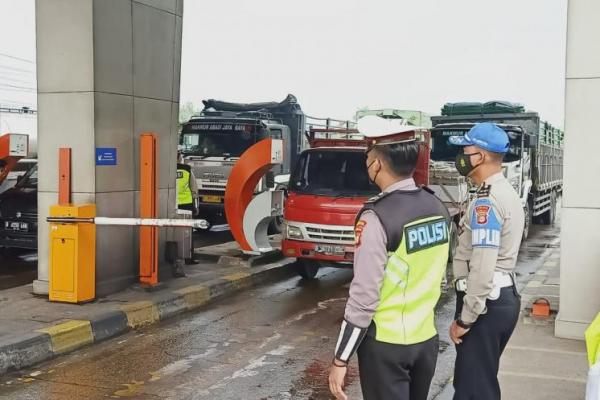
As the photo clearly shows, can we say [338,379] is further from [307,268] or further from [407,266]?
[307,268]

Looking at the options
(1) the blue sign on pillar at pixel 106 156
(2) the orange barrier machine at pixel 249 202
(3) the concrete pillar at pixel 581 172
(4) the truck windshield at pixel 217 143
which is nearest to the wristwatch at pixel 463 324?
(3) the concrete pillar at pixel 581 172

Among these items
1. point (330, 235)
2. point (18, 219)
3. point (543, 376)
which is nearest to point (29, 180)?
point (18, 219)

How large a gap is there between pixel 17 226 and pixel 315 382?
7592mm

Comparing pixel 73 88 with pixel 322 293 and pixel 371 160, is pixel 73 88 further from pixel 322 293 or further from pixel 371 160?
pixel 371 160

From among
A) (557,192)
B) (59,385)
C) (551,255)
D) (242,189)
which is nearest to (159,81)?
(242,189)

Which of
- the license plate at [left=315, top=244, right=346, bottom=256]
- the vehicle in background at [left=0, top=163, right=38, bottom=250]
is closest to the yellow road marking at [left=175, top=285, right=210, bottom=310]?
the license plate at [left=315, top=244, right=346, bottom=256]

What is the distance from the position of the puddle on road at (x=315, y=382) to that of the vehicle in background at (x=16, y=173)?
333 inches

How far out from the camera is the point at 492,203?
369 cm

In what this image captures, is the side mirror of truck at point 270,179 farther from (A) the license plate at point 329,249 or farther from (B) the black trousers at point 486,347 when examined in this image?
(B) the black trousers at point 486,347

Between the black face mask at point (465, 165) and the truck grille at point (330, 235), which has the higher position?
the black face mask at point (465, 165)

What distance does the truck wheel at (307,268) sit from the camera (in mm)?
10630

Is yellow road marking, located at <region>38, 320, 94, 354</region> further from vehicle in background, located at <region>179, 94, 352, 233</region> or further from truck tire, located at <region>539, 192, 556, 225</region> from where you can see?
truck tire, located at <region>539, 192, 556, 225</region>

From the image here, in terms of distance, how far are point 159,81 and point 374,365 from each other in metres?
7.07

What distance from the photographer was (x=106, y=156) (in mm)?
8219
